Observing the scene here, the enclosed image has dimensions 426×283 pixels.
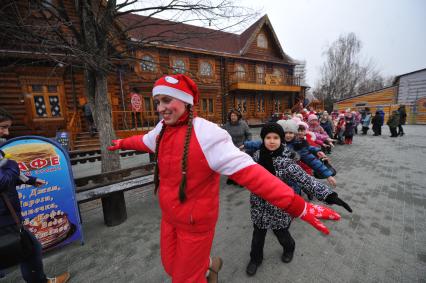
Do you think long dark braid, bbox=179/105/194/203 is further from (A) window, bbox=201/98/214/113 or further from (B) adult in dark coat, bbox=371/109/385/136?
(B) adult in dark coat, bbox=371/109/385/136

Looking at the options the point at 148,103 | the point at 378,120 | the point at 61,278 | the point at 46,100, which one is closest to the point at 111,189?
the point at 61,278

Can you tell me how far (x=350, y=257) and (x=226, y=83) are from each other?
14.7 m

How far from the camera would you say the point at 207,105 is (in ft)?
48.7

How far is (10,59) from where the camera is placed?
807 centimetres

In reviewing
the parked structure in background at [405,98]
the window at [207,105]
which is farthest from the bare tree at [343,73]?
the window at [207,105]

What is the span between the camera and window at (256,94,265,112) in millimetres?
17400

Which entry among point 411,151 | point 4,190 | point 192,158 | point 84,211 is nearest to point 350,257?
point 192,158

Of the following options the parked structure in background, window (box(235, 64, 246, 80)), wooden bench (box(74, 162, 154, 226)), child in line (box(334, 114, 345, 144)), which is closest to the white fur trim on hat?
wooden bench (box(74, 162, 154, 226))

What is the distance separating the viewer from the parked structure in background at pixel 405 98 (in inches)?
681

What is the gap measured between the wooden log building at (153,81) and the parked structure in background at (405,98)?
8586mm

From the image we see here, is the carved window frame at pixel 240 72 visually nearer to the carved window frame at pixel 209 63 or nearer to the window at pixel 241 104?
the window at pixel 241 104

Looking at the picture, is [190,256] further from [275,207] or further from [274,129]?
[274,129]

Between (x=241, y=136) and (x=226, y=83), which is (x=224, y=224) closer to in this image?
(x=241, y=136)

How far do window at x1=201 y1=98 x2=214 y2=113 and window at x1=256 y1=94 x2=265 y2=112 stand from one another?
499cm
